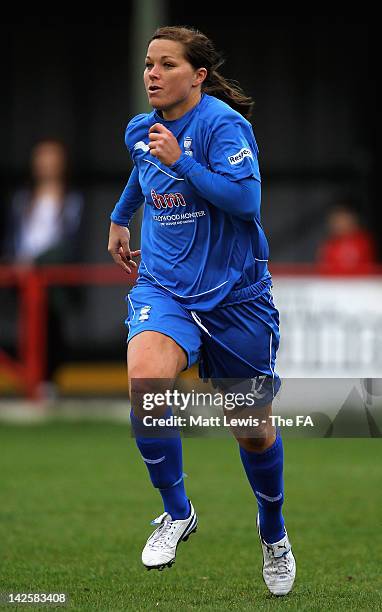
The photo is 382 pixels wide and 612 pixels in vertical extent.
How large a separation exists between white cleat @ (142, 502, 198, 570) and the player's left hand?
1558mm

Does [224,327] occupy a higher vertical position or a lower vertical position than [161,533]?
higher

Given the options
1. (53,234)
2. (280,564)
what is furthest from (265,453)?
(53,234)

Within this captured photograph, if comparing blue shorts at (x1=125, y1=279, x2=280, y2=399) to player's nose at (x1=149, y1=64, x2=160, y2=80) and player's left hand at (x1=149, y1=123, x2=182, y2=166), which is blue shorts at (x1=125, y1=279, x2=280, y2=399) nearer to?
player's left hand at (x1=149, y1=123, x2=182, y2=166)

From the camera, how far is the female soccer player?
582cm

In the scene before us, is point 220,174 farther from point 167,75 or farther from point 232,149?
point 167,75

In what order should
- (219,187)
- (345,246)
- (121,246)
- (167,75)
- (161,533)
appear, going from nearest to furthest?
(219,187) < (167,75) < (161,533) < (121,246) < (345,246)

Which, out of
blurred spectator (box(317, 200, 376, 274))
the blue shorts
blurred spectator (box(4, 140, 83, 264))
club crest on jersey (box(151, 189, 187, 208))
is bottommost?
blurred spectator (box(317, 200, 376, 274))

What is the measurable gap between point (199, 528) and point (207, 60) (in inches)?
117

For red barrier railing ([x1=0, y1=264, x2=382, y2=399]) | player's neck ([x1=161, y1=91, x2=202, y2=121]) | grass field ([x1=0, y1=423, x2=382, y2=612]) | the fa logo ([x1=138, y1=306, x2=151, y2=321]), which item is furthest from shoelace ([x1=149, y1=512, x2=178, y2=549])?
red barrier railing ([x1=0, y1=264, x2=382, y2=399])

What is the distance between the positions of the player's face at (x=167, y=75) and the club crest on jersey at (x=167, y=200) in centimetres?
37

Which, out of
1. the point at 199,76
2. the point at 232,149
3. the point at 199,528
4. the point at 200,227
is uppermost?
the point at 199,76

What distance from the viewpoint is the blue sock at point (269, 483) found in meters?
6.16

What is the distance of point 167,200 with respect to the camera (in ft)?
19.6

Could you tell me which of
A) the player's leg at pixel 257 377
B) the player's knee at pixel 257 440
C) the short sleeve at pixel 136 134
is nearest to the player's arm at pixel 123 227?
the short sleeve at pixel 136 134
